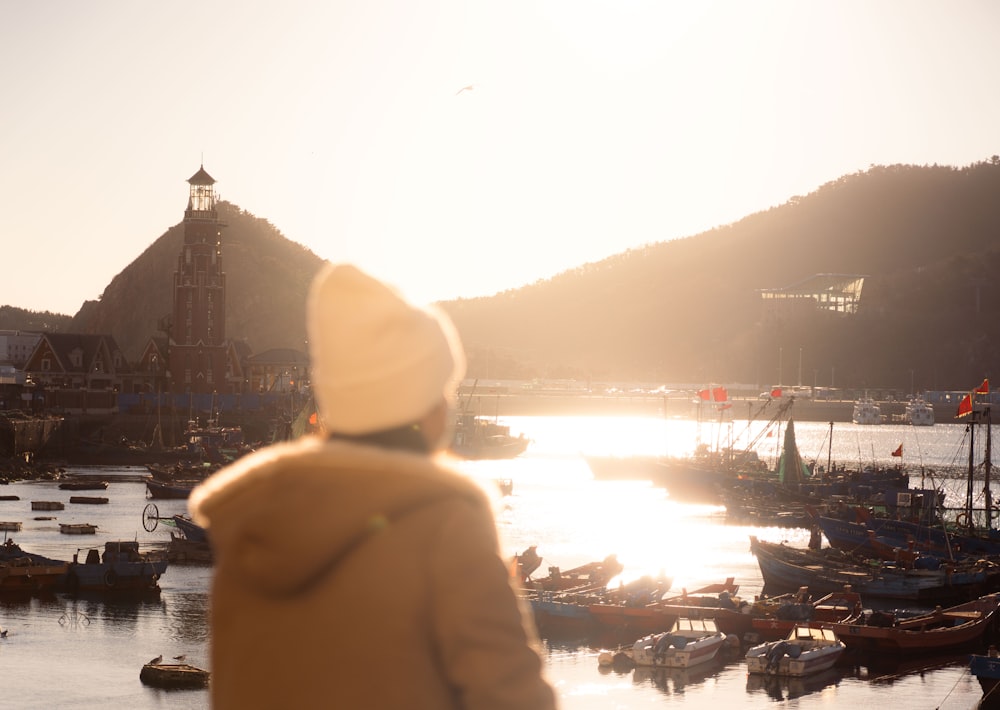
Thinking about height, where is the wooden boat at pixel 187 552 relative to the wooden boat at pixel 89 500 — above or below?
below

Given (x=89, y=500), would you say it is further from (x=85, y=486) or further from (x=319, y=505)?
(x=319, y=505)

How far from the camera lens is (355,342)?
10.4 ft

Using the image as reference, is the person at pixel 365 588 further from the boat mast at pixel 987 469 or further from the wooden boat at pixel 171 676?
the boat mast at pixel 987 469

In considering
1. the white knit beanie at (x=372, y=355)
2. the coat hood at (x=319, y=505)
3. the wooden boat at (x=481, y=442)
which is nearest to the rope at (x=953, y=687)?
the white knit beanie at (x=372, y=355)

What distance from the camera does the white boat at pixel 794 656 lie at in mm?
43844

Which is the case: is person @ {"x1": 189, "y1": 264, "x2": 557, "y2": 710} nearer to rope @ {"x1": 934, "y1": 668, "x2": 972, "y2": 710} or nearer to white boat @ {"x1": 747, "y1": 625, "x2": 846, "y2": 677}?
rope @ {"x1": 934, "y1": 668, "x2": 972, "y2": 710}

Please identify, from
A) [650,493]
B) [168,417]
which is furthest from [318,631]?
[168,417]

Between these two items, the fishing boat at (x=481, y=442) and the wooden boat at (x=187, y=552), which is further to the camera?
the fishing boat at (x=481, y=442)

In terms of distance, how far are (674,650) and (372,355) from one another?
43.0 m

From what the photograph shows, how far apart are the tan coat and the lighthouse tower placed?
14792 centimetres

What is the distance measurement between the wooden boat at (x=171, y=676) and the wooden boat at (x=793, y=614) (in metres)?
20.3

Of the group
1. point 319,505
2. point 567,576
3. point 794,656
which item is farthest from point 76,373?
point 319,505

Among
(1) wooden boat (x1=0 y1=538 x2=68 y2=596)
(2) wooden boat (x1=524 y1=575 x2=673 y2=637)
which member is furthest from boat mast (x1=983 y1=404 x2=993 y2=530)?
(1) wooden boat (x1=0 y1=538 x2=68 y2=596)

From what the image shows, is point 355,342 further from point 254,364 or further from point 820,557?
point 254,364
